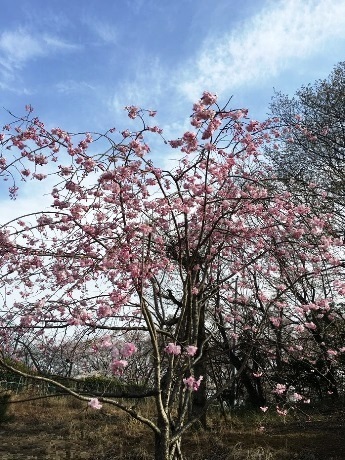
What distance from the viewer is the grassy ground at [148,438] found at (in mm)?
6078

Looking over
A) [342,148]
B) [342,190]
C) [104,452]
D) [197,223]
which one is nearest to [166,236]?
[197,223]

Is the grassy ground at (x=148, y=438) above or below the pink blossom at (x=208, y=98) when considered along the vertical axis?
below

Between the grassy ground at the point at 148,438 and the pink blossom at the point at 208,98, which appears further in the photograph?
the grassy ground at the point at 148,438

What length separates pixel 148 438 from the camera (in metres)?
7.13

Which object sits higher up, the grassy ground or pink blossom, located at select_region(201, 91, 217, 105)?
pink blossom, located at select_region(201, 91, 217, 105)

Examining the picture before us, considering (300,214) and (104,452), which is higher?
(300,214)

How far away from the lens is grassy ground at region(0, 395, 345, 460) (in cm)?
608

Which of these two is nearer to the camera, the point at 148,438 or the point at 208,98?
the point at 208,98

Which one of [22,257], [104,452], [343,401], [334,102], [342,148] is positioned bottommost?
[104,452]

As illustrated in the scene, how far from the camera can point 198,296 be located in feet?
15.7

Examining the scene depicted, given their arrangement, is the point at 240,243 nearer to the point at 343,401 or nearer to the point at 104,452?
the point at 104,452

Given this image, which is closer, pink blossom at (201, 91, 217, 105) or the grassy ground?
pink blossom at (201, 91, 217, 105)

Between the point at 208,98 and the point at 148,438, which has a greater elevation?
the point at 208,98

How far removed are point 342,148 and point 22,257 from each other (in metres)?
7.92
